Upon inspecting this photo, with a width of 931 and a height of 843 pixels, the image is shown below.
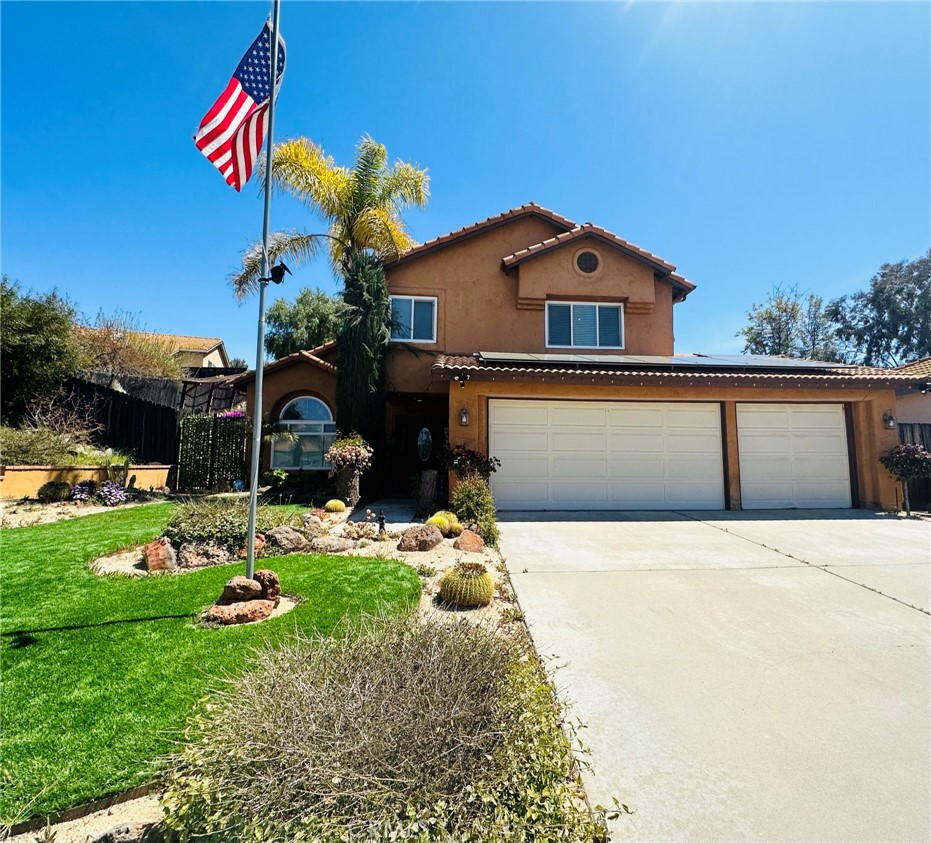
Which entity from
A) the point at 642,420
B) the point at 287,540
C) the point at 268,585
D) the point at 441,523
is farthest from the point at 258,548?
the point at 642,420

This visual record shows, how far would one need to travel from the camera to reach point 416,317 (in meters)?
14.8

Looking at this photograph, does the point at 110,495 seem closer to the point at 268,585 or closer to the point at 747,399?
the point at 268,585

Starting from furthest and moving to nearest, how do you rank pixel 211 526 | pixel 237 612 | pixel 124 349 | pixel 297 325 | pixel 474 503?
pixel 297 325 → pixel 124 349 → pixel 474 503 → pixel 211 526 → pixel 237 612

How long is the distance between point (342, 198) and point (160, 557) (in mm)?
11947

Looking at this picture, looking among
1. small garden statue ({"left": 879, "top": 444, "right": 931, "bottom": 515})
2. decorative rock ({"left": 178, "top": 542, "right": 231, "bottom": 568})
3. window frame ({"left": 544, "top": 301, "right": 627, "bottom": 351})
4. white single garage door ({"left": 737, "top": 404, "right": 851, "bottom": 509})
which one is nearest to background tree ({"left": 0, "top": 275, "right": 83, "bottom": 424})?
decorative rock ({"left": 178, "top": 542, "right": 231, "bottom": 568})

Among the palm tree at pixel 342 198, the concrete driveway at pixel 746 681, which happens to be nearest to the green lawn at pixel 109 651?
the concrete driveway at pixel 746 681

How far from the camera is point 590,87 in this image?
33.3 ft

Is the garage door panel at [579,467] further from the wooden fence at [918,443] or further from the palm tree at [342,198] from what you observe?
the palm tree at [342,198]

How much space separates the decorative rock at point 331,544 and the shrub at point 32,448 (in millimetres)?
10255

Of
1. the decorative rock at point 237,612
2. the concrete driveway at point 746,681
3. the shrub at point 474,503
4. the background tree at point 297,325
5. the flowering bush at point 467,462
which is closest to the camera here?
the concrete driveway at point 746,681

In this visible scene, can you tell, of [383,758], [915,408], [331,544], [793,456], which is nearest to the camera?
[383,758]

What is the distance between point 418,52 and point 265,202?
680cm

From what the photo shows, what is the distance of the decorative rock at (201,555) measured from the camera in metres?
6.97

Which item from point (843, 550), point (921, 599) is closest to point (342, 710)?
point (921, 599)
